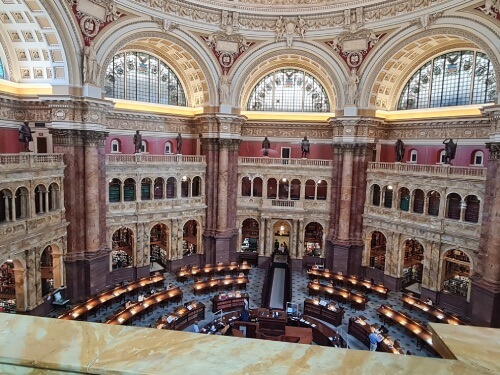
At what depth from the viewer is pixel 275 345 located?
2705 millimetres

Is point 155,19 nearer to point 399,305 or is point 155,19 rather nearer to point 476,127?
point 476,127

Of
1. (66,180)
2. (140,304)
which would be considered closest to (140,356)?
(140,304)

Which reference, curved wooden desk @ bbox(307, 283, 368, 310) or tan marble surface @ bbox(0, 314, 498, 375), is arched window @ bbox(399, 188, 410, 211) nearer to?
curved wooden desk @ bbox(307, 283, 368, 310)

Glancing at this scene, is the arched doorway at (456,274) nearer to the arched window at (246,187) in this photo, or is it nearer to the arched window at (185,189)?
the arched window at (246,187)

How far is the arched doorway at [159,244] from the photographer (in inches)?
1198

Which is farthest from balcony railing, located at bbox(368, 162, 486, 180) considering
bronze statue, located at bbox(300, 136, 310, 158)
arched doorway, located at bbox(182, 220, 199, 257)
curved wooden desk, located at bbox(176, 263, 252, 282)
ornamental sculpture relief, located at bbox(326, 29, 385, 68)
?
arched doorway, located at bbox(182, 220, 199, 257)

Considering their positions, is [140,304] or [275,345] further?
[140,304]

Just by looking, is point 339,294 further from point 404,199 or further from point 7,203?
point 7,203

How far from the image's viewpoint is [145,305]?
20875 mm

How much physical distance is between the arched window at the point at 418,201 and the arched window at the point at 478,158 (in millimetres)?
4057

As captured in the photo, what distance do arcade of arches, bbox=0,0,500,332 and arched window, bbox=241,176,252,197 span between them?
0.19 meters

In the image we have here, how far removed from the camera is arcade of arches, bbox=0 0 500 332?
21.1 metres

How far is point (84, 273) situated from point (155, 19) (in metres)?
18.7

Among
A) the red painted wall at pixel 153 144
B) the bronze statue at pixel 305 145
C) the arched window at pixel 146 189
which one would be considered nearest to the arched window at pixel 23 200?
the red painted wall at pixel 153 144
